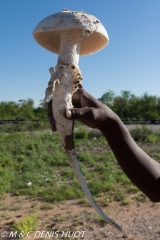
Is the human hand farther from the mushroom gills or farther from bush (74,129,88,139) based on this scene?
bush (74,129,88,139)

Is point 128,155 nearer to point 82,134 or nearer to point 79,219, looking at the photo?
point 79,219

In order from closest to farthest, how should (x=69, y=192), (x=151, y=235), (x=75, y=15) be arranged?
(x=75, y=15), (x=151, y=235), (x=69, y=192)

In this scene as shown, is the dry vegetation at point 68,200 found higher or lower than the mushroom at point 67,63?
lower

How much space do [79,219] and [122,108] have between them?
23662 millimetres

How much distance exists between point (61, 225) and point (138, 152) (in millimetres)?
2969

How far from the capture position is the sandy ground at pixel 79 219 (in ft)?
12.1

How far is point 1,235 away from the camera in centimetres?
369

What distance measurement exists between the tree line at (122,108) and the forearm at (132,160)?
2437 centimetres

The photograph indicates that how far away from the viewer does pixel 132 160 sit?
4.29ft

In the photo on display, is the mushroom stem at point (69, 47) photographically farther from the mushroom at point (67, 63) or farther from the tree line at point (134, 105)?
the tree line at point (134, 105)

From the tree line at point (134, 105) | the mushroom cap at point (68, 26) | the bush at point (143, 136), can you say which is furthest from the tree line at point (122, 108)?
the mushroom cap at point (68, 26)

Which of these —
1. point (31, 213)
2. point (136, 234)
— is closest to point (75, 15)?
point (136, 234)

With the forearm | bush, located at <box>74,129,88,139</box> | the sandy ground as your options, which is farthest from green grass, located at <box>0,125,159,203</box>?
the forearm

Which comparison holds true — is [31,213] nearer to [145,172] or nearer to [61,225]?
[61,225]
